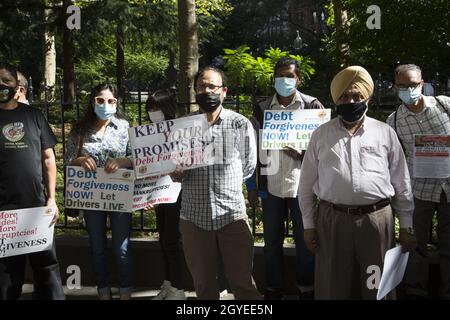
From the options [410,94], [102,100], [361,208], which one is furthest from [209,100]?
[410,94]

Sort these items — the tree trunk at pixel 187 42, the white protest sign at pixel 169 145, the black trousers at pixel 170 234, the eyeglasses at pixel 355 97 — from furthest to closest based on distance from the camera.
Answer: the tree trunk at pixel 187 42, the black trousers at pixel 170 234, the white protest sign at pixel 169 145, the eyeglasses at pixel 355 97

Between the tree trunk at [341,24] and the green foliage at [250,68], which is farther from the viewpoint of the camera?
the tree trunk at [341,24]

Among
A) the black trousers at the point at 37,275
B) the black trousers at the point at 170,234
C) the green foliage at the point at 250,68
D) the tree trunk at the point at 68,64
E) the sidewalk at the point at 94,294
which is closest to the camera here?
the black trousers at the point at 37,275

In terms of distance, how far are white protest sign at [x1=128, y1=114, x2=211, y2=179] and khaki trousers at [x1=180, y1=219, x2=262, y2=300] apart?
1.52 feet

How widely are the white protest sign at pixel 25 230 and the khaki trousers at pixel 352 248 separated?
A: 80.4 inches

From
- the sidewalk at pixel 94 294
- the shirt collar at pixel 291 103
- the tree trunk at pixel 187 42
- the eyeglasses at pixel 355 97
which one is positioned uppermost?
the tree trunk at pixel 187 42

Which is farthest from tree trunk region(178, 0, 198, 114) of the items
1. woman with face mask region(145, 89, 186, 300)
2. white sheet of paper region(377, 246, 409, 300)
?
white sheet of paper region(377, 246, 409, 300)

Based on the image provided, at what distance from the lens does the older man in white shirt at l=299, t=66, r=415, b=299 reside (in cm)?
364

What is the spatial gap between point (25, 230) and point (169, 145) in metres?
1.22

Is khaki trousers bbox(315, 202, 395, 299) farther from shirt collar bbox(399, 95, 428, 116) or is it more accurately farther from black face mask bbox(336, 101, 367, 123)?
shirt collar bbox(399, 95, 428, 116)

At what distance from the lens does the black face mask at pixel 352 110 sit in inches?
145

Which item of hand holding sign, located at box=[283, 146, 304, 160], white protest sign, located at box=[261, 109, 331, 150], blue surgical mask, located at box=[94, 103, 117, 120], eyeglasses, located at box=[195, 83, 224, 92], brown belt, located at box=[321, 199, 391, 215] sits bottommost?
brown belt, located at box=[321, 199, 391, 215]

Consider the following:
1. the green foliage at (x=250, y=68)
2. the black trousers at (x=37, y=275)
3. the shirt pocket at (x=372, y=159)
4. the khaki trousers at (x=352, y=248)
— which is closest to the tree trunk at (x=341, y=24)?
the green foliage at (x=250, y=68)

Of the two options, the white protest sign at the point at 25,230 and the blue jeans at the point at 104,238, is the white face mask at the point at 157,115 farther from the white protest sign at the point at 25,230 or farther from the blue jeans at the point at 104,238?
the white protest sign at the point at 25,230
